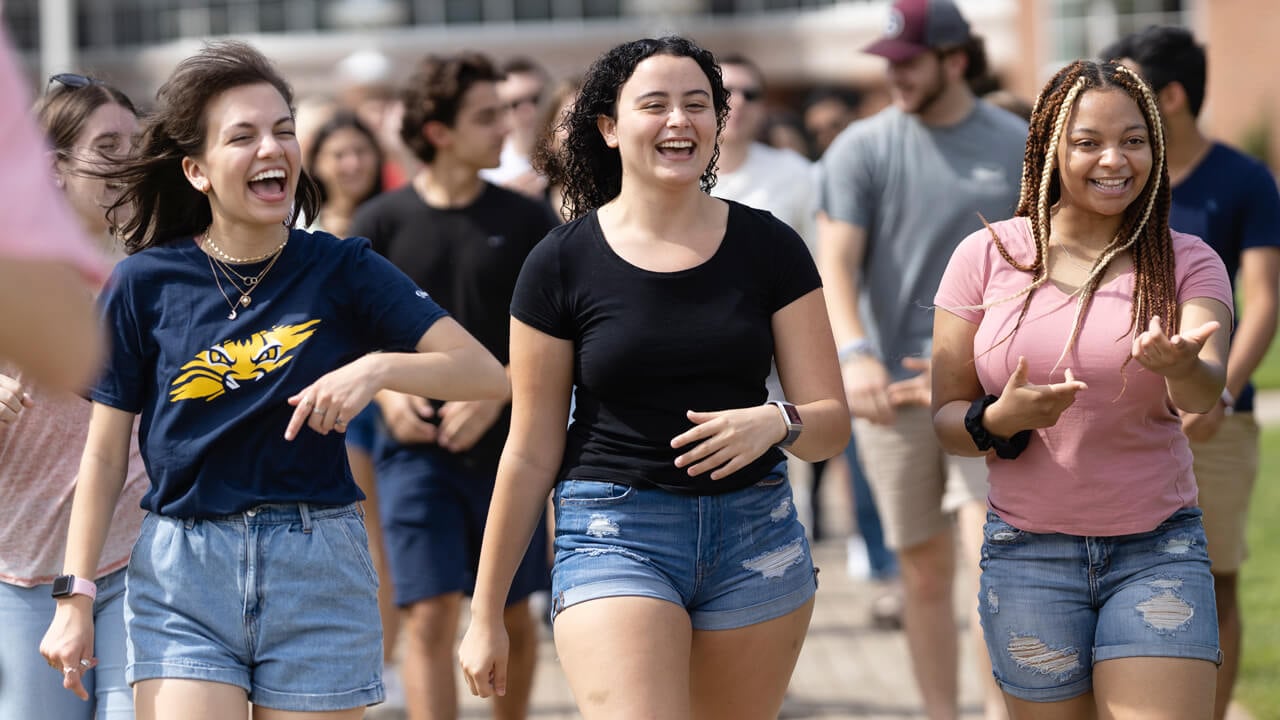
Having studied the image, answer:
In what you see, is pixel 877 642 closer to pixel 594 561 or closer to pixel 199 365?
pixel 594 561

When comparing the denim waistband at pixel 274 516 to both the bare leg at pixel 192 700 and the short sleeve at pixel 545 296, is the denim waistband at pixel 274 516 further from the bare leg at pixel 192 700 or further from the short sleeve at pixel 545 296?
the short sleeve at pixel 545 296

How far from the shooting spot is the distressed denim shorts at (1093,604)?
3697 mm

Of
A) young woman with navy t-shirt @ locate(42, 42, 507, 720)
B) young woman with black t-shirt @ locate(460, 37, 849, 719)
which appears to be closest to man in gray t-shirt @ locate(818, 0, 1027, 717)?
young woman with black t-shirt @ locate(460, 37, 849, 719)

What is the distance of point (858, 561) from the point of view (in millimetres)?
9445

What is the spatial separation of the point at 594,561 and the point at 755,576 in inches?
15.0

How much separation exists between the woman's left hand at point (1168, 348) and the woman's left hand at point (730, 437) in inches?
32.0

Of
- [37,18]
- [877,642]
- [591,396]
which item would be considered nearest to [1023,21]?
[37,18]

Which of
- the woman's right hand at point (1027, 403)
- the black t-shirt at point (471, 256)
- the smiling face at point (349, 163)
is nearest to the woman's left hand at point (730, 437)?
the woman's right hand at point (1027, 403)

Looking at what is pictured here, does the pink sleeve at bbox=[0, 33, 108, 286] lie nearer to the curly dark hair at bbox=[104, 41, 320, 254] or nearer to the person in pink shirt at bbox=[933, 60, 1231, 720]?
the curly dark hair at bbox=[104, 41, 320, 254]

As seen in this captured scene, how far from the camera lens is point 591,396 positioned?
12.7 ft

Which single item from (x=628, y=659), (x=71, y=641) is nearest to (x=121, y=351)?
(x=71, y=641)

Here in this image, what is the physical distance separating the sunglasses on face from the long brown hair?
96.6 inches

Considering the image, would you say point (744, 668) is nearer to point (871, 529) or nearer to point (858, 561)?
point (871, 529)

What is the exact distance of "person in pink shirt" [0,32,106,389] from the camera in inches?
76.1
